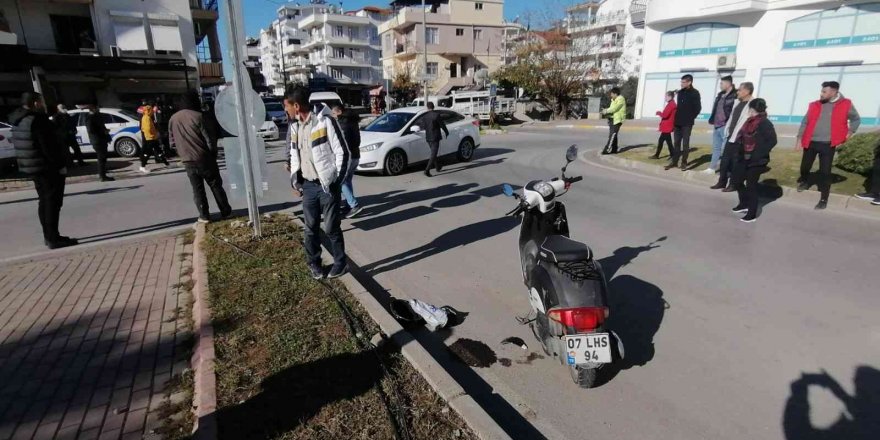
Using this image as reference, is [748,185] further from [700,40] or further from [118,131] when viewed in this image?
[700,40]

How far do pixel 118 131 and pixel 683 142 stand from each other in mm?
16571

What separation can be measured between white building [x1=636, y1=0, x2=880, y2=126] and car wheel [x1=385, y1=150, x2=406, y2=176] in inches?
915

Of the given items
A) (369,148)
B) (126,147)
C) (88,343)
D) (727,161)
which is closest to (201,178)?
(88,343)

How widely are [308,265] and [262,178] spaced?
1777 mm

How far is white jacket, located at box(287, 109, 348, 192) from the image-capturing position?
4.43 meters

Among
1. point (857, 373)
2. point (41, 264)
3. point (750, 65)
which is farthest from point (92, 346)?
point (750, 65)

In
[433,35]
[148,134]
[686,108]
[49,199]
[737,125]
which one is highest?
[433,35]

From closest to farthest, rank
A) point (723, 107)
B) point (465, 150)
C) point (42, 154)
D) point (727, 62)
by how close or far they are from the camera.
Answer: point (42, 154), point (723, 107), point (465, 150), point (727, 62)

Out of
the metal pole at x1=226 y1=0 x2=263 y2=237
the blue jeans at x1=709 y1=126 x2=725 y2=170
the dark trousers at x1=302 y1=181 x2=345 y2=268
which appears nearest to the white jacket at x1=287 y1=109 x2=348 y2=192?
the dark trousers at x1=302 y1=181 x2=345 y2=268

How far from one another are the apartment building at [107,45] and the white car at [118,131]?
16.3 ft

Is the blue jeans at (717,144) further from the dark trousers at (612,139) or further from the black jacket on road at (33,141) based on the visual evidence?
the black jacket on road at (33,141)

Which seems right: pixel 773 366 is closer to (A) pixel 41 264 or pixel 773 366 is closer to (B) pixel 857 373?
(B) pixel 857 373

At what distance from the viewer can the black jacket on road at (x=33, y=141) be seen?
5.56 meters

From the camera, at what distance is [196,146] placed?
656 cm
